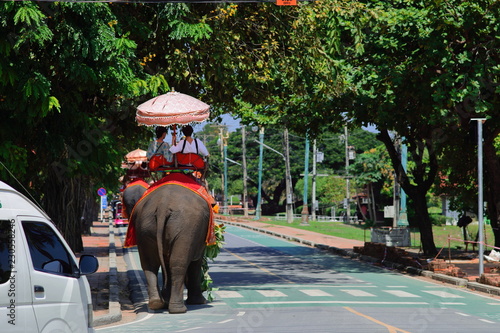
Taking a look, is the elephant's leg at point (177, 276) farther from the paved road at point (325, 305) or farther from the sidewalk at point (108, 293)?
the sidewalk at point (108, 293)

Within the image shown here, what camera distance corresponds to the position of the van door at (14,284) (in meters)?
6.91

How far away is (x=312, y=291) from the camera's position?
18953 mm

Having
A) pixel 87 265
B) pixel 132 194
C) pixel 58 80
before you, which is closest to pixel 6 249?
pixel 87 265

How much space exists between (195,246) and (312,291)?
5086mm

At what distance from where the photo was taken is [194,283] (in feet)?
51.4

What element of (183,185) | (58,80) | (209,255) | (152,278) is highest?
(58,80)

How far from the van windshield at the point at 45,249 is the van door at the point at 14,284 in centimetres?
20

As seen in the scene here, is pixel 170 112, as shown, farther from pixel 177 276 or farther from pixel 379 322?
pixel 379 322

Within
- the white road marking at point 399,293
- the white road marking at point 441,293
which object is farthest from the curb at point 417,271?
the white road marking at point 399,293

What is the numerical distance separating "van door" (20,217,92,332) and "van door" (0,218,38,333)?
10cm

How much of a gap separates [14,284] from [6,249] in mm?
302

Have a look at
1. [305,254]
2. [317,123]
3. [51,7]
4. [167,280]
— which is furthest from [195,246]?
[305,254]

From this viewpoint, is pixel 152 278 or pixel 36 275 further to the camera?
pixel 152 278

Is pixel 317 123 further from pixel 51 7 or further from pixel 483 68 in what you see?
pixel 51 7
